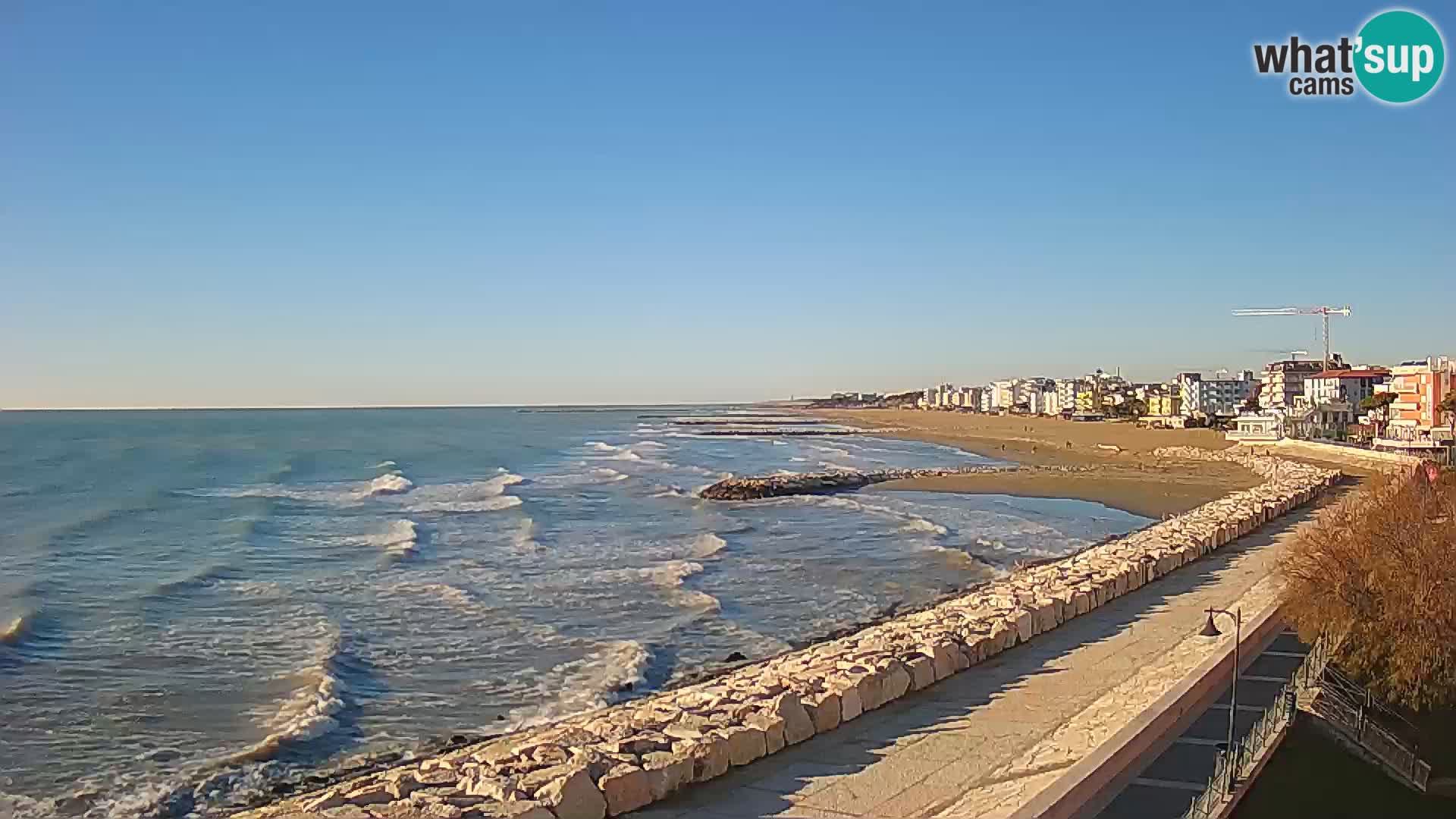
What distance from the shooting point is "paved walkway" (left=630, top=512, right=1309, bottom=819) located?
413 inches

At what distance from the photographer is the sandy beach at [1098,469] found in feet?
149

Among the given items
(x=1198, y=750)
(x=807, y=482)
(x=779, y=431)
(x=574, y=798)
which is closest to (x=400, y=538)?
(x=807, y=482)

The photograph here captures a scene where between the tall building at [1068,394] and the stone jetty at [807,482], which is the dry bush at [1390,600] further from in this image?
the tall building at [1068,394]

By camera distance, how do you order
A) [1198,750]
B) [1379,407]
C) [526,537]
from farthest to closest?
[1379,407]
[526,537]
[1198,750]

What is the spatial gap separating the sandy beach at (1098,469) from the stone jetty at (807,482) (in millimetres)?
1743

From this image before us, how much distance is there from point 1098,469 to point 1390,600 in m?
46.0

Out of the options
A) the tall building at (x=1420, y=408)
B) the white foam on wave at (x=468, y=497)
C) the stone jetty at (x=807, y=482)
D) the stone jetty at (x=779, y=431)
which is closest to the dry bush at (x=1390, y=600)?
the white foam on wave at (x=468, y=497)

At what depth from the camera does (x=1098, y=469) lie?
59.1 metres

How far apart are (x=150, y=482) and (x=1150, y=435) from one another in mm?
66032

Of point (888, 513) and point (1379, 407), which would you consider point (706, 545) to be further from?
point (1379, 407)

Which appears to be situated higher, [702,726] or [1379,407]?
[1379,407]

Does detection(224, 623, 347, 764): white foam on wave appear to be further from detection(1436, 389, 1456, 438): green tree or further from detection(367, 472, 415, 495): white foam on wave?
detection(1436, 389, 1456, 438): green tree

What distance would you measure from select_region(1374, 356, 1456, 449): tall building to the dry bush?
38.2 metres

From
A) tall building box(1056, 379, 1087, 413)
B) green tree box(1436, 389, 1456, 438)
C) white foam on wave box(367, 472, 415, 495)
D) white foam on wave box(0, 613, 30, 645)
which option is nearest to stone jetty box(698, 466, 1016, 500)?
white foam on wave box(367, 472, 415, 495)
